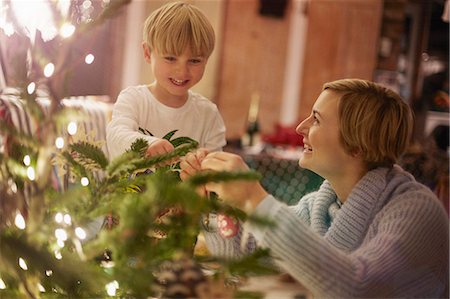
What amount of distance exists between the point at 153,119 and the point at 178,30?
173 millimetres

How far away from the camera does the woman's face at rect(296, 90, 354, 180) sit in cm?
122

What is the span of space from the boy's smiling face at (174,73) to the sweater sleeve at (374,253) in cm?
33

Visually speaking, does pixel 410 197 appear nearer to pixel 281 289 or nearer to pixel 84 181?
pixel 84 181

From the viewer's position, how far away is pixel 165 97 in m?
1.27

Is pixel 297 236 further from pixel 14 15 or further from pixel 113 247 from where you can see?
pixel 14 15

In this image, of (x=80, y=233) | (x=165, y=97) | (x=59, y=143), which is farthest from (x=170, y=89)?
(x=80, y=233)

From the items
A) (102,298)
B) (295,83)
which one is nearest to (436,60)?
(295,83)

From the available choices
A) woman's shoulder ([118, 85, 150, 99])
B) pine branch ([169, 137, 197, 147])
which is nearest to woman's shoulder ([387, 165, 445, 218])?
pine branch ([169, 137, 197, 147])

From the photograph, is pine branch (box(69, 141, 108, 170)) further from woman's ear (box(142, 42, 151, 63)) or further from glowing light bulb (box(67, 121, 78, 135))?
woman's ear (box(142, 42, 151, 63))

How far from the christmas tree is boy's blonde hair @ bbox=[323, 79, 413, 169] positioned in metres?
0.35

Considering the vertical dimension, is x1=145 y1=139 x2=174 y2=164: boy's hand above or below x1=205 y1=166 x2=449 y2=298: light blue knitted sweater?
above

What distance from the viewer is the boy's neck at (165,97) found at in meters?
1.27

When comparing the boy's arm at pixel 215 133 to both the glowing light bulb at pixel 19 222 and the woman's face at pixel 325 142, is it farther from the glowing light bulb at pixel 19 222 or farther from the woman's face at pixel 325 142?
the glowing light bulb at pixel 19 222

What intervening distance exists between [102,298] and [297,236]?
0.30 meters
